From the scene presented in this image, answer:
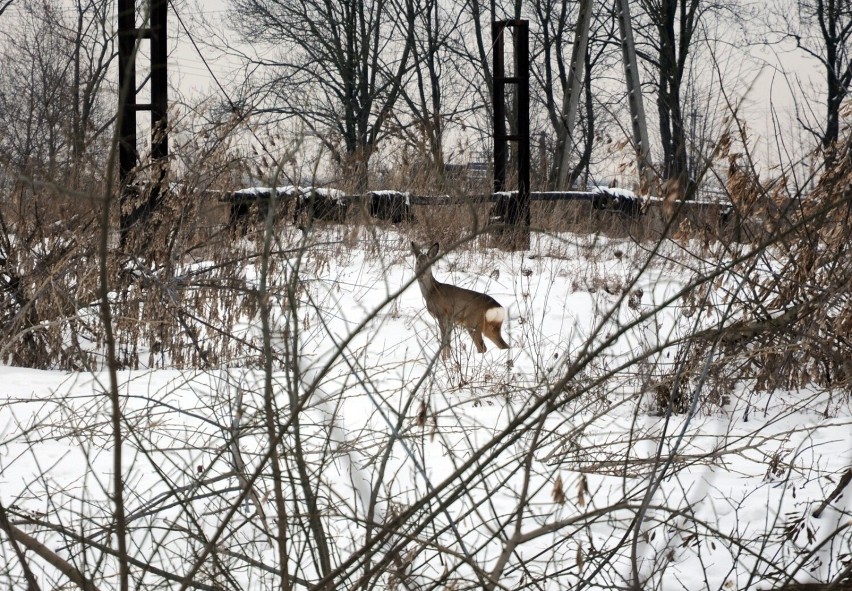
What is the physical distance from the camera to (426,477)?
1.41 m

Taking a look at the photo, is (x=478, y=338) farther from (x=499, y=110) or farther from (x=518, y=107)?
(x=499, y=110)

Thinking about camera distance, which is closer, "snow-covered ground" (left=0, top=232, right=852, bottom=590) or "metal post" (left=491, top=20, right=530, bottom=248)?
"snow-covered ground" (left=0, top=232, right=852, bottom=590)

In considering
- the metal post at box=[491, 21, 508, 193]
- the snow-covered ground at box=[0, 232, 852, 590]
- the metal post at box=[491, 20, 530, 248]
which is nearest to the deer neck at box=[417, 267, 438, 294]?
the snow-covered ground at box=[0, 232, 852, 590]

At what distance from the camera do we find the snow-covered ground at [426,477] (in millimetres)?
1375

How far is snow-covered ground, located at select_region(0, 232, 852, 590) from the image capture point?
4.51 ft

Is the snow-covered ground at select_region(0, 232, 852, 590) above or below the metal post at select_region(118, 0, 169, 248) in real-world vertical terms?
below

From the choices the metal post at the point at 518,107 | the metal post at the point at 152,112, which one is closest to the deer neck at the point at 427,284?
the metal post at the point at 152,112

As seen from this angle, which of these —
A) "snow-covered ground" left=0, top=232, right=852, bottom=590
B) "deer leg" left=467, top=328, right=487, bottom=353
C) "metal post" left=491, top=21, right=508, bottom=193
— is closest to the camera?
"snow-covered ground" left=0, top=232, right=852, bottom=590

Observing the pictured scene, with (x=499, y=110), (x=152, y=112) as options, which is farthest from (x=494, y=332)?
(x=499, y=110)

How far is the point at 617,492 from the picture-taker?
276cm

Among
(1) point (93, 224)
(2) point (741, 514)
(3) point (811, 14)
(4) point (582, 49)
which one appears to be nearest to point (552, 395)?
(2) point (741, 514)

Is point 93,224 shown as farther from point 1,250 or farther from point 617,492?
point 617,492

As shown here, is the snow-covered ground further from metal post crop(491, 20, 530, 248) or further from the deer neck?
metal post crop(491, 20, 530, 248)

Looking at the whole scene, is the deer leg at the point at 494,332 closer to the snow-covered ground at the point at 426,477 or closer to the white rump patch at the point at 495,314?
the white rump patch at the point at 495,314
